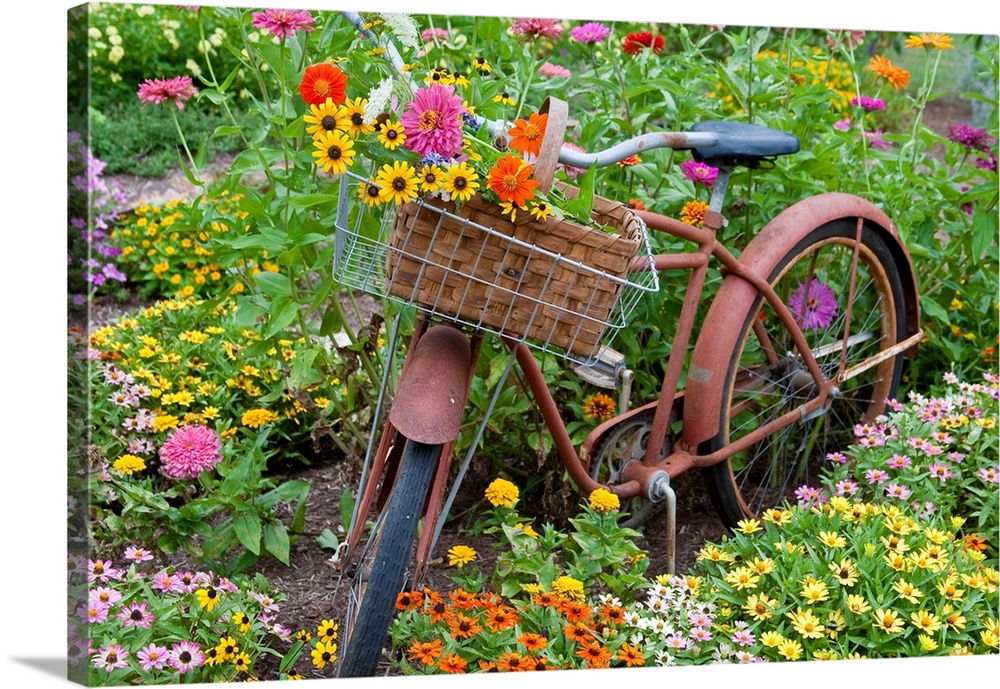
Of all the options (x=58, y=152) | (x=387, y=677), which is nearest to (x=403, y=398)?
(x=387, y=677)

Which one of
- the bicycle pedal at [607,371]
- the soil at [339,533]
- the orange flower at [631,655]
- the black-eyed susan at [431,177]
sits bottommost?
the soil at [339,533]

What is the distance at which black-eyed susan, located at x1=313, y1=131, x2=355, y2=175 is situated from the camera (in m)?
1.88

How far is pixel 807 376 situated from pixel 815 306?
9.7 inches

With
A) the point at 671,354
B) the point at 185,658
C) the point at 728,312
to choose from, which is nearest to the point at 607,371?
the point at 671,354

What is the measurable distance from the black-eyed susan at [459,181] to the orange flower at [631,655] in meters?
0.94

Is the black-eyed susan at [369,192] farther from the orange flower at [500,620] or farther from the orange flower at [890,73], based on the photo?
the orange flower at [890,73]

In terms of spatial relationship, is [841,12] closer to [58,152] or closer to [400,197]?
[400,197]

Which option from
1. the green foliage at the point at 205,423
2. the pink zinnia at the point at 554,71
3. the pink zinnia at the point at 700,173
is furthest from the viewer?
the pink zinnia at the point at 554,71

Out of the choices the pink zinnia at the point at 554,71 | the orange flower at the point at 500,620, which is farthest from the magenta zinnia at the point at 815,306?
the orange flower at the point at 500,620

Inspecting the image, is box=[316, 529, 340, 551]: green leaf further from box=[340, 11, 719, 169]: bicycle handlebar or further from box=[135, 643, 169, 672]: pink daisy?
box=[340, 11, 719, 169]: bicycle handlebar

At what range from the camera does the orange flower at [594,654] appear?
7.04 feet

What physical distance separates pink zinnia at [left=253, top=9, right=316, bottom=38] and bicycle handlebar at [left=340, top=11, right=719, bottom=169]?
0.42 ft

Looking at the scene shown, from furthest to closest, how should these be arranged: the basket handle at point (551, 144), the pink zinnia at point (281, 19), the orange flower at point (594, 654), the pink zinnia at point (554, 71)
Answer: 1. the pink zinnia at point (554, 71)
2. the pink zinnia at point (281, 19)
3. the orange flower at point (594, 654)
4. the basket handle at point (551, 144)

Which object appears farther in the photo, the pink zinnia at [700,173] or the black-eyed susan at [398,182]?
the pink zinnia at [700,173]
